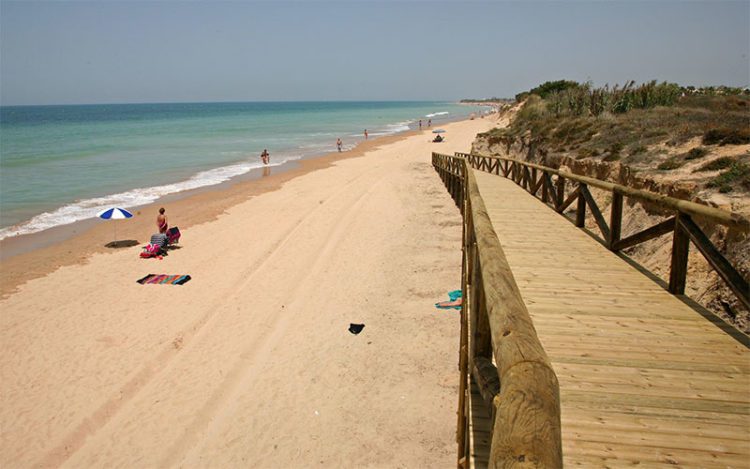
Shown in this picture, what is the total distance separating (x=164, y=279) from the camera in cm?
1145

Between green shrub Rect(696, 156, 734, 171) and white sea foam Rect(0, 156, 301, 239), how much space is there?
19736 mm

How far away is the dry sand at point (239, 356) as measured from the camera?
6.11m

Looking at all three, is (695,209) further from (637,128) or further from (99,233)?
(99,233)

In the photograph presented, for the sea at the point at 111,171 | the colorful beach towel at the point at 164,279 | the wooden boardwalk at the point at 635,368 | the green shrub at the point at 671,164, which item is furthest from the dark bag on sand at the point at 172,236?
the green shrub at the point at 671,164

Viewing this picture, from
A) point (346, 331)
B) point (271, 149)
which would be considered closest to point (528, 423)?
point (346, 331)

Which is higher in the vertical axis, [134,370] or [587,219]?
[587,219]

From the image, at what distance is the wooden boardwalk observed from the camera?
8.98ft

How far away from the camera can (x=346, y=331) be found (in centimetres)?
866

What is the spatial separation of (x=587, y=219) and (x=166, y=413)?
10.2m

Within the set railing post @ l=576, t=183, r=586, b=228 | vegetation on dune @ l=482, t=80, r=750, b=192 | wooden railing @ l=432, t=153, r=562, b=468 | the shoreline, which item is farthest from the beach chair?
wooden railing @ l=432, t=153, r=562, b=468

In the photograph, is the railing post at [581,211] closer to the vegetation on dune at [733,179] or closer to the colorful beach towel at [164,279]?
the vegetation on dune at [733,179]

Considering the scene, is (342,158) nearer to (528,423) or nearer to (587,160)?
(587,160)

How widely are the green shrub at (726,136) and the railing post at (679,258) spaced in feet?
20.7

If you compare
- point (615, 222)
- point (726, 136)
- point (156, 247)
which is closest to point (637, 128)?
point (726, 136)
